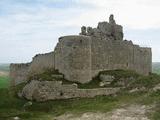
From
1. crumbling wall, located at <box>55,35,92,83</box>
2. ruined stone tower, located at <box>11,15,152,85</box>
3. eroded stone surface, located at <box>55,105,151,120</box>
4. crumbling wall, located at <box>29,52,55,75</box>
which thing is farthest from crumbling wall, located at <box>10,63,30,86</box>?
eroded stone surface, located at <box>55,105,151,120</box>

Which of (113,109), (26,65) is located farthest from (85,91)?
(26,65)

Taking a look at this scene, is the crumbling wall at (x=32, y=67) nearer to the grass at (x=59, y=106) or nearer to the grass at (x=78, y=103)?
the grass at (x=78, y=103)

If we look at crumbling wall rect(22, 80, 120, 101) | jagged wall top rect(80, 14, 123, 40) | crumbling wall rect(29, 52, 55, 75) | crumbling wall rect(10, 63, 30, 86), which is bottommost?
crumbling wall rect(22, 80, 120, 101)

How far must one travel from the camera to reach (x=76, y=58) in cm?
4150

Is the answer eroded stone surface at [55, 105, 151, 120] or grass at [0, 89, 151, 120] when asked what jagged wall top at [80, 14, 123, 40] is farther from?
eroded stone surface at [55, 105, 151, 120]

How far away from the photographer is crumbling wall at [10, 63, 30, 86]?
54438 mm

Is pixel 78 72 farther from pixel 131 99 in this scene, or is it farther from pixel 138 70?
pixel 138 70

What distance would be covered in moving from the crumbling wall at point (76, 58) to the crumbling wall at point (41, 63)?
3.77 metres

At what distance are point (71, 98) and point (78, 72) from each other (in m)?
3.77

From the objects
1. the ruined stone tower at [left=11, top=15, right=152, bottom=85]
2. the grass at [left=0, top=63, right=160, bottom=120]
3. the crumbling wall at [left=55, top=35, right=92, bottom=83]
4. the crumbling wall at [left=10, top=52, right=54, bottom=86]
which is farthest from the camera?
the crumbling wall at [left=10, top=52, right=54, bottom=86]

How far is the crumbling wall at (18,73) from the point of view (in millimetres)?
54438

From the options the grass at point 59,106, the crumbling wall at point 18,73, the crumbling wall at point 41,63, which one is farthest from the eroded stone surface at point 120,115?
the crumbling wall at point 18,73

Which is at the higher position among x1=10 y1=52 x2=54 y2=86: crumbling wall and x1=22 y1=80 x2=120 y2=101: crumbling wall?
x1=10 y1=52 x2=54 y2=86: crumbling wall

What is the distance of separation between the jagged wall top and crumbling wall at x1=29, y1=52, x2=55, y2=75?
4276mm
